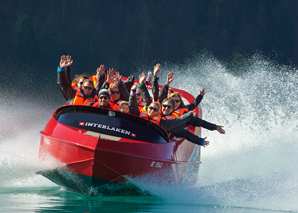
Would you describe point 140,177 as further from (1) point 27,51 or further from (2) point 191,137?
(1) point 27,51

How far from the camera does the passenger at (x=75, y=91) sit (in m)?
8.01

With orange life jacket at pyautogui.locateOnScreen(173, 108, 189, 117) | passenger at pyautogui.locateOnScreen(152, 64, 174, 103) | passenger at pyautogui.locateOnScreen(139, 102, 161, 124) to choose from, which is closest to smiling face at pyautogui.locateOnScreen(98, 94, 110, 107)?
passenger at pyautogui.locateOnScreen(139, 102, 161, 124)

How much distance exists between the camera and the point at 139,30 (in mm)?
67938

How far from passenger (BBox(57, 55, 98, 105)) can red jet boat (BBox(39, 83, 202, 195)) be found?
35.0 inches

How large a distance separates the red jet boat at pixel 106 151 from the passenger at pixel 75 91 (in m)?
0.89

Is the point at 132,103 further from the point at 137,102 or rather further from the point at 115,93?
the point at 137,102

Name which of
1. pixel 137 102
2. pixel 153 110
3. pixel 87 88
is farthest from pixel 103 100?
pixel 137 102

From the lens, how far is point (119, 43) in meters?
63.8

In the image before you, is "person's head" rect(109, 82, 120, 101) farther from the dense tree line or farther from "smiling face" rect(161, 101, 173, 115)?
the dense tree line

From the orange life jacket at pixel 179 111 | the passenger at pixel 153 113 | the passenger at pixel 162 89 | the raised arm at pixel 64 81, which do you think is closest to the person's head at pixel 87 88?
the raised arm at pixel 64 81

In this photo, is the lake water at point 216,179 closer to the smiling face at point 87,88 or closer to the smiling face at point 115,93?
the smiling face at point 87,88

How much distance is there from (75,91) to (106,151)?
7.96 ft

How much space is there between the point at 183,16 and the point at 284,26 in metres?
13.8

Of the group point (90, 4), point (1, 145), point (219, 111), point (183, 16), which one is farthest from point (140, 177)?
point (183, 16)
